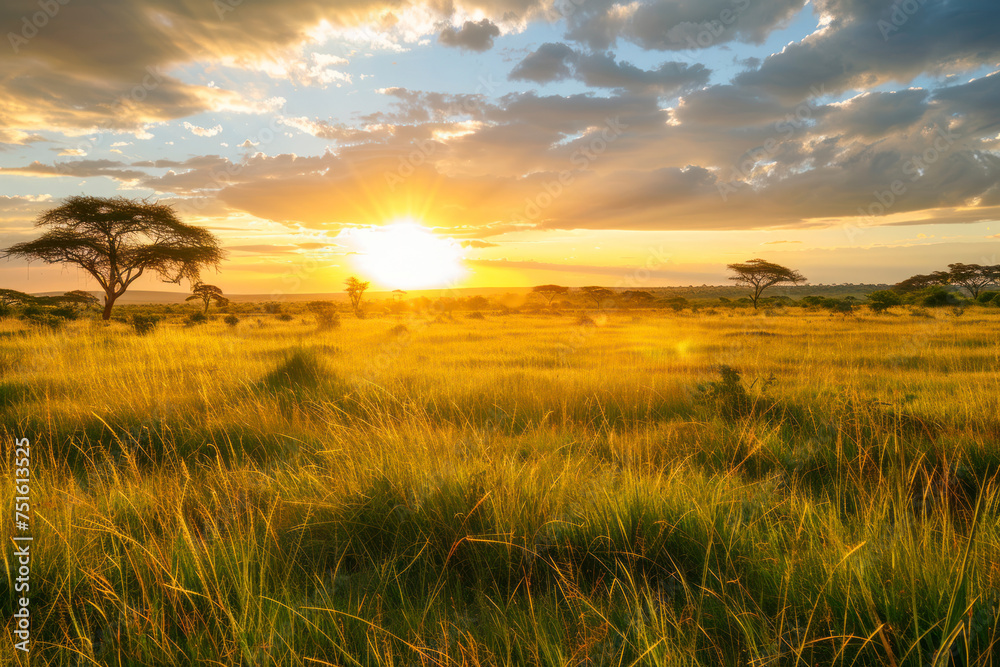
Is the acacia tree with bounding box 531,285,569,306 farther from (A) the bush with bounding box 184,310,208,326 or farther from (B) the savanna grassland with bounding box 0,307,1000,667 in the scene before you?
(B) the savanna grassland with bounding box 0,307,1000,667

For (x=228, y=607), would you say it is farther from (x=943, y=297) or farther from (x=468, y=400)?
(x=943, y=297)

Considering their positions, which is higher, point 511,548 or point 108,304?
point 108,304

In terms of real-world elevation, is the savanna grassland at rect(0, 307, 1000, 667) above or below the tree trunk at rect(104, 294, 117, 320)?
below

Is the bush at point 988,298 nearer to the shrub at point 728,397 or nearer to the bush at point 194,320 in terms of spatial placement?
the shrub at point 728,397

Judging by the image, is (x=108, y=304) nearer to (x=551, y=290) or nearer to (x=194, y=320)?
(x=194, y=320)

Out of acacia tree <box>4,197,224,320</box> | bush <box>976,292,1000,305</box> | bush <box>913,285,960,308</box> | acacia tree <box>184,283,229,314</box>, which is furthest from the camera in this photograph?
acacia tree <box>184,283,229,314</box>

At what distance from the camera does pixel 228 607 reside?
2.08 meters

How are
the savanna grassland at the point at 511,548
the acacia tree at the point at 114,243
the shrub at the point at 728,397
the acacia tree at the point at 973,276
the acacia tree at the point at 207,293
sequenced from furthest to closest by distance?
the acacia tree at the point at 207,293 < the acacia tree at the point at 973,276 < the acacia tree at the point at 114,243 < the shrub at the point at 728,397 < the savanna grassland at the point at 511,548

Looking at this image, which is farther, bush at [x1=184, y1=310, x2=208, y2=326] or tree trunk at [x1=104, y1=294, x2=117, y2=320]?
bush at [x1=184, y1=310, x2=208, y2=326]

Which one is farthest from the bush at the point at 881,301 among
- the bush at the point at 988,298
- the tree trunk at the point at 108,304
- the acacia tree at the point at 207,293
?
the acacia tree at the point at 207,293

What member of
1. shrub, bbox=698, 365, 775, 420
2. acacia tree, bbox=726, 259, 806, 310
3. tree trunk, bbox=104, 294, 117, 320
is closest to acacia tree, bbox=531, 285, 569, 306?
acacia tree, bbox=726, 259, 806, 310

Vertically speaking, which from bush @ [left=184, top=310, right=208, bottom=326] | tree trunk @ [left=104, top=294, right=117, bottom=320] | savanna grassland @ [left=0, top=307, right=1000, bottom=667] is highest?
tree trunk @ [left=104, top=294, right=117, bottom=320]

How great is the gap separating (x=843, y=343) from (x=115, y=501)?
59.1ft

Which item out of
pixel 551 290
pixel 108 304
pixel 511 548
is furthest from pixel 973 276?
pixel 108 304
